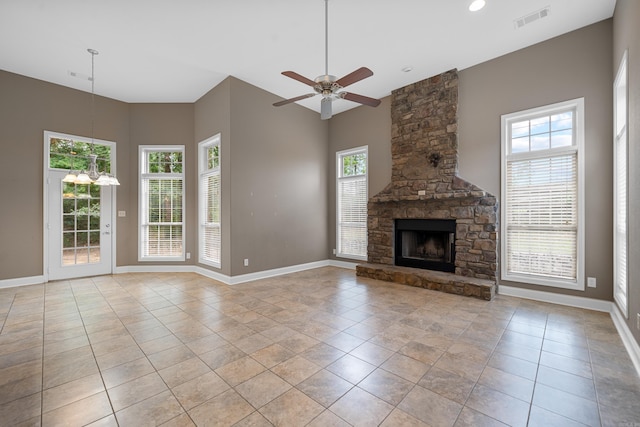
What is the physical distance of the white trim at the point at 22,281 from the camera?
456 centimetres

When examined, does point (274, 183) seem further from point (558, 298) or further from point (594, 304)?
point (594, 304)

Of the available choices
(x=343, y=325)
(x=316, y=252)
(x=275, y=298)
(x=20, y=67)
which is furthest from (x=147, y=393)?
(x=20, y=67)

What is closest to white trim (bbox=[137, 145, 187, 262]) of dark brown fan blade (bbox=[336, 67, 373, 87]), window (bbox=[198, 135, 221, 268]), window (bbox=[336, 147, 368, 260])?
window (bbox=[198, 135, 221, 268])

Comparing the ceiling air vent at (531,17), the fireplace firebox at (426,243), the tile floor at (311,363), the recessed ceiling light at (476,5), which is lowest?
the tile floor at (311,363)

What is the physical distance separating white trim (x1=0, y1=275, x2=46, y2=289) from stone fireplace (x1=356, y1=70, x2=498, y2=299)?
18.9 feet

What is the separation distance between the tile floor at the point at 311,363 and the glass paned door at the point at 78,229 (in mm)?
1348

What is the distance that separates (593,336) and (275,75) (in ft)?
17.9

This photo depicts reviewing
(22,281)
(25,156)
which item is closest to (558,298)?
(22,281)

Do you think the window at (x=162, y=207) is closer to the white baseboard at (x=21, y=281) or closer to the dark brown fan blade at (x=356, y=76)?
the white baseboard at (x=21, y=281)

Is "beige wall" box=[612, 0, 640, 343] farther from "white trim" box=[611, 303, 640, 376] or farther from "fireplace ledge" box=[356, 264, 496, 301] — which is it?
"fireplace ledge" box=[356, 264, 496, 301]

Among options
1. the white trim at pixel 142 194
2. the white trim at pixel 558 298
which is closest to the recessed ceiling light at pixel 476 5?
the white trim at pixel 558 298

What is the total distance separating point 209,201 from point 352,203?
10.1 feet

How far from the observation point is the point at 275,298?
13.3ft

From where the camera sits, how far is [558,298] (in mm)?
3744
